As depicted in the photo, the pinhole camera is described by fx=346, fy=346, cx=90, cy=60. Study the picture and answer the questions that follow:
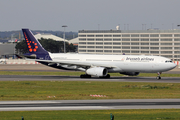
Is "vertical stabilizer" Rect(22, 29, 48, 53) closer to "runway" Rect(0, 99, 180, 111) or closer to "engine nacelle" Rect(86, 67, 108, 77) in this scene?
"engine nacelle" Rect(86, 67, 108, 77)

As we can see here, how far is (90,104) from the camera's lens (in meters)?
31.2

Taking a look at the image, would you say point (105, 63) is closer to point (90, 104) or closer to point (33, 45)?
point (33, 45)

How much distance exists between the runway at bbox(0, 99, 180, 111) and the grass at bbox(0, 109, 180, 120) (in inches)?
82.1

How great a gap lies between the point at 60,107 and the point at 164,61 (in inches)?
1414

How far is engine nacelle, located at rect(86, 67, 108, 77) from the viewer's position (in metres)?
62.4

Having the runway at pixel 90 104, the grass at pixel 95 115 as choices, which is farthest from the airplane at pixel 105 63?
the grass at pixel 95 115

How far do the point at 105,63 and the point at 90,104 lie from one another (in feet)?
110

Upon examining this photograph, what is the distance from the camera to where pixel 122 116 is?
80.9 ft

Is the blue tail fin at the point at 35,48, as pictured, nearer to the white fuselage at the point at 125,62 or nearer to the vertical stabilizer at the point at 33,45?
the vertical stabilizer at the point at 33,45

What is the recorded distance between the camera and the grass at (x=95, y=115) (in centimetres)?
2392

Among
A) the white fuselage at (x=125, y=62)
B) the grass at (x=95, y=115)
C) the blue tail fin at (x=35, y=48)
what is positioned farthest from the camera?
the blue tail fin at (x=35, y=48)

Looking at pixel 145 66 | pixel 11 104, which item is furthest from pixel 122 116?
pixel 145 66

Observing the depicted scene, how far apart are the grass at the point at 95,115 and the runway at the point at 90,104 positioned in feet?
6.84

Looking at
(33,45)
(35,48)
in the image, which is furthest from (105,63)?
(33,45)
